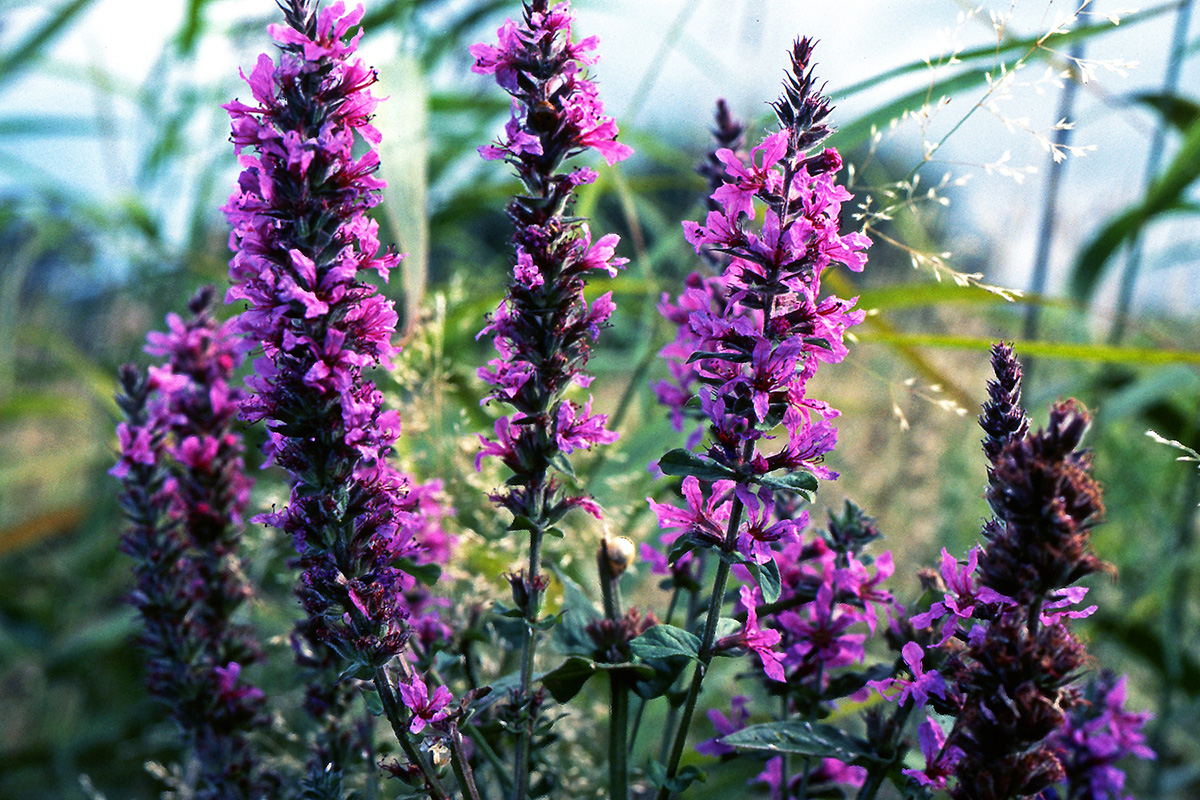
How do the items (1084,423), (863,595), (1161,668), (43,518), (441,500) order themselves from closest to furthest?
(1084,423) < (863,595) < (441,500) < (1161,668) < (43,518)

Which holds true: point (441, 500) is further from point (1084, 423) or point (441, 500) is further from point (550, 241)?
point (1084, 423)

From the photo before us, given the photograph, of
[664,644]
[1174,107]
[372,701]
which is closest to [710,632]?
[664,644]

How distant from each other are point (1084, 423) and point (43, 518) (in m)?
3.29

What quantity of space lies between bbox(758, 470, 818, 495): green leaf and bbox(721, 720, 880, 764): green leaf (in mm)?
262

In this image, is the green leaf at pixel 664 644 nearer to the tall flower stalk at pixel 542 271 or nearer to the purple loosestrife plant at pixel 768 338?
the purple loosestrife plant at pixel 768 338

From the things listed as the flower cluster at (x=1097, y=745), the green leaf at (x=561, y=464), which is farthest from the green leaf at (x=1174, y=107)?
the green leaf at (x=561, y=464)

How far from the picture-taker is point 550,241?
2.97 ft

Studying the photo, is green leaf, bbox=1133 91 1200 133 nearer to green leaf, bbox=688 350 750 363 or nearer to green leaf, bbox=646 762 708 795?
green leaf, bbox=688 350 750 363

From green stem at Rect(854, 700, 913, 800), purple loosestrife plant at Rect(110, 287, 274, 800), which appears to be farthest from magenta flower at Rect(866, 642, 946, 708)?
purple loosestrife plant at Rect(110, 287, 274, 800)

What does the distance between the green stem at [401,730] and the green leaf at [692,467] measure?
350mm

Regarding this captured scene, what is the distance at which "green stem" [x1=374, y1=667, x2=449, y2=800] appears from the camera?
2.80 ft

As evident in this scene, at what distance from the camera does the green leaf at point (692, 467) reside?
0.88m

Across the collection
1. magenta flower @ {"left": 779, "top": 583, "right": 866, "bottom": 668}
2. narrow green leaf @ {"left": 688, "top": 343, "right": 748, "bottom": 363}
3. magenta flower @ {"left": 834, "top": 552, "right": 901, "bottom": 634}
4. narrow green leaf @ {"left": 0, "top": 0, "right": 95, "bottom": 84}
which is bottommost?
magenta flower @ {"left": 779, "top": 583, "right": 866, "bottom": 668}

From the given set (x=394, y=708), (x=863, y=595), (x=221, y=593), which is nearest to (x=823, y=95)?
(x=863, y=595)
